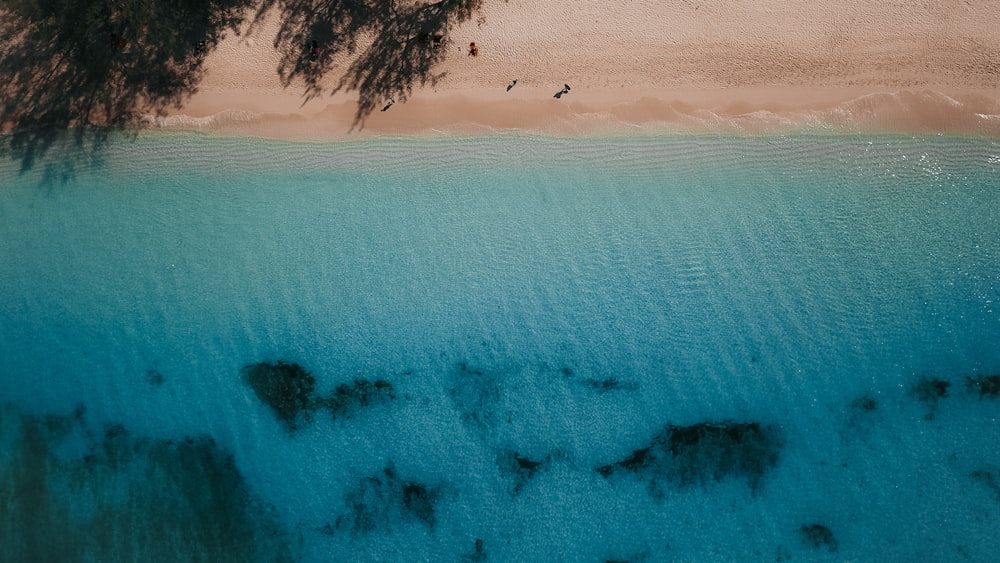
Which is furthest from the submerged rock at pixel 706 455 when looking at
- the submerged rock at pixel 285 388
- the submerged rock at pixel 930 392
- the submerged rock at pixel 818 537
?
the submerged rock at pixel 285 388

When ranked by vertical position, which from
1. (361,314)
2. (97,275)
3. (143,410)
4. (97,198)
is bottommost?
(143,410)

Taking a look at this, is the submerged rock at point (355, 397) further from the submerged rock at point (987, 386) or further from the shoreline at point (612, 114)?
the submerged rock at point (987, 386)

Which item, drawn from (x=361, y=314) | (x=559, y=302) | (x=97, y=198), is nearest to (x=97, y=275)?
(x=97, y=198)

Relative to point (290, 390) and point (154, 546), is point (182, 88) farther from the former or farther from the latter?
point (154, 546)

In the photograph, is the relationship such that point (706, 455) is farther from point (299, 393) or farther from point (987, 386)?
point (299, 393)

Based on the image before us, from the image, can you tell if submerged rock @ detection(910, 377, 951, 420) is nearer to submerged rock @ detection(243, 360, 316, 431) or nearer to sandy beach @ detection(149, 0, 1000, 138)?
sandy beach @ detection(149, 0, 1000, 138)
